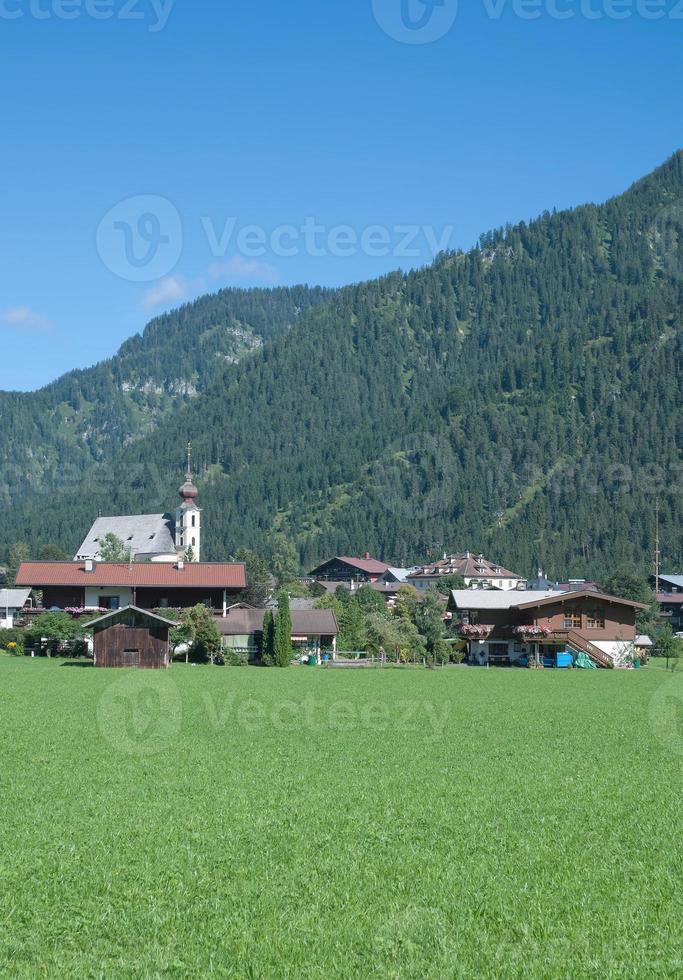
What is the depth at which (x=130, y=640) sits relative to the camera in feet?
192

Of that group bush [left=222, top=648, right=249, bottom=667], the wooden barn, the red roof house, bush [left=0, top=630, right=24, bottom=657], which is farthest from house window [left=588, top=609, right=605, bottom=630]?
bush [left=0, top=630, right=24, bottom=657]

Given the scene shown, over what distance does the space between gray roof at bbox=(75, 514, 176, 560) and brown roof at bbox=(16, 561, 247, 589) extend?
2671 inches

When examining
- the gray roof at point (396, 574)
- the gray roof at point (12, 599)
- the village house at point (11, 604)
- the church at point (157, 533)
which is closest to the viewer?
the village house at point (11, 604)

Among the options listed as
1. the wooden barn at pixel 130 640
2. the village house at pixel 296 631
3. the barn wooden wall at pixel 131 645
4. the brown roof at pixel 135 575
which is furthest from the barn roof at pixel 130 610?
the brown roof at pixel 135 575

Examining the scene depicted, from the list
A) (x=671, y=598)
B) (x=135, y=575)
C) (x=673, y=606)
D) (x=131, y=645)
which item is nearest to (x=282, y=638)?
(x=131, y=645)

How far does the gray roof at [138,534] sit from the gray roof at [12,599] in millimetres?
39606

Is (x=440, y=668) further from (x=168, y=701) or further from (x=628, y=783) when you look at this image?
(x=628, y=783)

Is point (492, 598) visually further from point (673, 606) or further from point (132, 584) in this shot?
point (673, 606)

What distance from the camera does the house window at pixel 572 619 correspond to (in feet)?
236

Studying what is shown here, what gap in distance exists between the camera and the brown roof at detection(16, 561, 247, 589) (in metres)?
75.6

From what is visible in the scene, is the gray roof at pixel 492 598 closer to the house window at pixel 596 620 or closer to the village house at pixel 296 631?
the house window at pixel 596 620

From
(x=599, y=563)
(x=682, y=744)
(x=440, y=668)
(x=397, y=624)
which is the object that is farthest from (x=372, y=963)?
(x=599, y=563)

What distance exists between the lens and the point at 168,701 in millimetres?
37438

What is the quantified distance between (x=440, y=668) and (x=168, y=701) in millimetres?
28803
